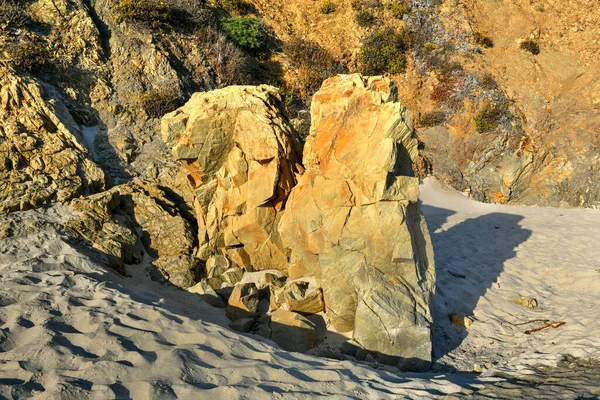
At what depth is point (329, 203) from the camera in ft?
23.1

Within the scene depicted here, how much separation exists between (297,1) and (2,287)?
64.9 ft

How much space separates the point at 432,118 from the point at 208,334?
621 inches

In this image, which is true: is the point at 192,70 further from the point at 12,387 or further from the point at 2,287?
the point at 12,387

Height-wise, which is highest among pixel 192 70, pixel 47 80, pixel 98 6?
pixel 98 6

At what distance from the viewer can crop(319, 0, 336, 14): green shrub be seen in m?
20.2

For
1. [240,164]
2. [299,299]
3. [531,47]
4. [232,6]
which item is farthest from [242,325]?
[531,47]

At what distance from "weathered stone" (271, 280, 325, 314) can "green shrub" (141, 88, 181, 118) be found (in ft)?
26.7

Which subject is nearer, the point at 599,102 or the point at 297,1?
the point at 599,102

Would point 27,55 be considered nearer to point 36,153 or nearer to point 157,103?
point 157,103

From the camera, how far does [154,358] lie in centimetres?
393

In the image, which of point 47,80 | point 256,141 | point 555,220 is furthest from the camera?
point 555,220

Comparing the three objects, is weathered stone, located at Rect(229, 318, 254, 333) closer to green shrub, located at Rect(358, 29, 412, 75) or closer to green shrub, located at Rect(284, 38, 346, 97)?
green shrub, located at Rect(284, 38, 346, 97)

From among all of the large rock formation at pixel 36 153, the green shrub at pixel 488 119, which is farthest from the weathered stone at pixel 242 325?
the green shrub at pixel 488 119

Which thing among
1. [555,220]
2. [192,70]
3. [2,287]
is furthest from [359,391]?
[192,70]
